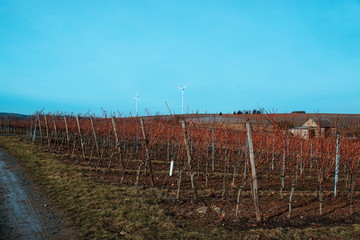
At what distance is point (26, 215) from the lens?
16.2 ft

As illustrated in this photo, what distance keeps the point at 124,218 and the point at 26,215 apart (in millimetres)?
1808

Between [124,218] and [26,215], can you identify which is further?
[26,215]

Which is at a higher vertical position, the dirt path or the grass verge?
the grass verge

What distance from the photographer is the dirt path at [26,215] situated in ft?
13.4

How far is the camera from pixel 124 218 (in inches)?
184

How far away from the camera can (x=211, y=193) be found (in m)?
6.56

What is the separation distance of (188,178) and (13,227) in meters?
5.35

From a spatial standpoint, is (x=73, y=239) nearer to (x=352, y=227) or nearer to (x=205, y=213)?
(x=205, y=213)

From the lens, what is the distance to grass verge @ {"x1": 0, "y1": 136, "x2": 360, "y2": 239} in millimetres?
4023

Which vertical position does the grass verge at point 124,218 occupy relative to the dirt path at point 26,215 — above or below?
above

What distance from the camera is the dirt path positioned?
409 centimetres

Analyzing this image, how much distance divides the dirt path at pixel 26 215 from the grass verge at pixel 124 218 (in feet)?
0.75

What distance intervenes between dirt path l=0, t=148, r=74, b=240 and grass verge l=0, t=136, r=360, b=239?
0.23m

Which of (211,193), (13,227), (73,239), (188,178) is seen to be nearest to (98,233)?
(73,239)
